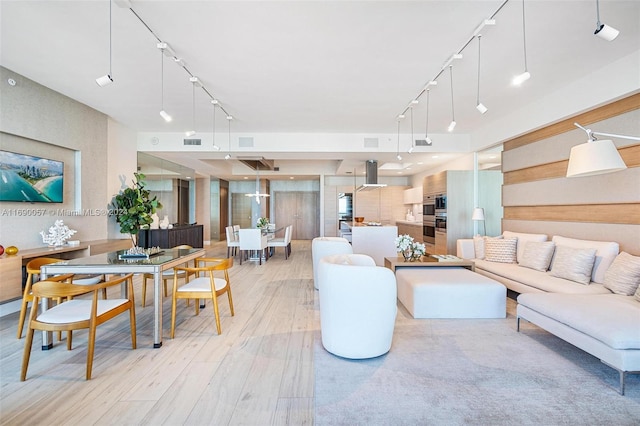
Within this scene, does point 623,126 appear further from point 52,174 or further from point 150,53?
point 52,174

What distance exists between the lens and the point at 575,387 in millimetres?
2100

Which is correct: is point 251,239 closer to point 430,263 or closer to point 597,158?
point 430,263

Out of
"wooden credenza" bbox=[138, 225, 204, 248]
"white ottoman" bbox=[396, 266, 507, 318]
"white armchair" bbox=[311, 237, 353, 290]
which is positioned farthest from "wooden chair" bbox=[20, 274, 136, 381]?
"wooden credenza" bbox=[138, 225, 204, 248]

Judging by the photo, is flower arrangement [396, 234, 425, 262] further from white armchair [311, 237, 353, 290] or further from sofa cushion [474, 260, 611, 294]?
sofa cushion [474, 260, 611, 294]

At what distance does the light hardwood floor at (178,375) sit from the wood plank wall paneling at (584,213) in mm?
3722

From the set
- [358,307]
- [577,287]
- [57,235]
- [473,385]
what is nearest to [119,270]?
[358,307]

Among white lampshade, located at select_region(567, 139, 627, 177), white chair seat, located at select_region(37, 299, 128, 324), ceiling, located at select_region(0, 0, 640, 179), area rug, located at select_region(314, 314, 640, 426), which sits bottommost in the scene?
area rug, located at select_region(314, 314, 640, 426)

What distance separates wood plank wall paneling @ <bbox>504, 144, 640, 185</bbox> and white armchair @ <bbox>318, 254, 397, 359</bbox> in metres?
3.26

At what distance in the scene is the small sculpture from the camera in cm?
412

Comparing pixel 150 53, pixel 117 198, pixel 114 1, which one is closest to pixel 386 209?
pixel 117 198

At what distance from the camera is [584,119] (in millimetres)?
3949

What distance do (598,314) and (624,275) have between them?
1.08m

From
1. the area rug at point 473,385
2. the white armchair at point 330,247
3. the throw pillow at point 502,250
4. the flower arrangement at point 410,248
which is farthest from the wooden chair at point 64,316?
the throw pillow at point 502,250

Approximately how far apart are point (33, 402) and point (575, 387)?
3.70 metres
